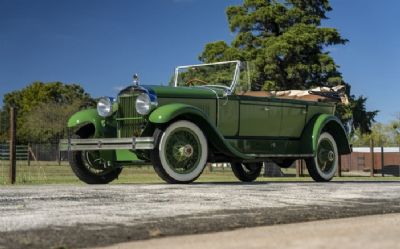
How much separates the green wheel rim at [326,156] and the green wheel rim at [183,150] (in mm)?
3299

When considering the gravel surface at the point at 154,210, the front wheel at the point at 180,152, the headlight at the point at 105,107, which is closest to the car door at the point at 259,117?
the front wheel at the point at 180,152

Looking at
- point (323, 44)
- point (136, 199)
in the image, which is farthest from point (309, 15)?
point (136, 199)

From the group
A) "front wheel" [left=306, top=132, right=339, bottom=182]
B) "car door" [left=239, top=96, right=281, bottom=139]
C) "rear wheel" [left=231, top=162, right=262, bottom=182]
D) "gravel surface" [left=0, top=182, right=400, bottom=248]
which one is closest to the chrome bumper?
"gravel surface" [left=0, top=182, right=400, bottom=248]

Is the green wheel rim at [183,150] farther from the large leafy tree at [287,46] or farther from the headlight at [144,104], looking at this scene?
the large leafy tree at [287,46]

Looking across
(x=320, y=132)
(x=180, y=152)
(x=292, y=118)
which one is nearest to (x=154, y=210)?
(x=180, y=152)

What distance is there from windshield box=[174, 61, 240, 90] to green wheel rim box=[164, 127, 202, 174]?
198 centimetres

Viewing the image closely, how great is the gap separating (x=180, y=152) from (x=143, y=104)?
0.88 m

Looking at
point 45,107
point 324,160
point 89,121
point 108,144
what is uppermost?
point 45,107

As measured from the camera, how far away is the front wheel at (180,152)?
8.60 meters

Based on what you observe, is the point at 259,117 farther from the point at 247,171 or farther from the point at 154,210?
the point at 154,210

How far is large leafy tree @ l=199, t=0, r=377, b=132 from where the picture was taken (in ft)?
106

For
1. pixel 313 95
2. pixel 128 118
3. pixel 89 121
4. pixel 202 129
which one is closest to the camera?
pixel 202 129

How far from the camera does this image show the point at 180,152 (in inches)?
350

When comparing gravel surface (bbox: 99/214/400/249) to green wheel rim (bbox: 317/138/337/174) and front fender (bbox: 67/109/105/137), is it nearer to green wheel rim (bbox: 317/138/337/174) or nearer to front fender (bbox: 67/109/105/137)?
front fender (bbox: 67/109/105/137)
